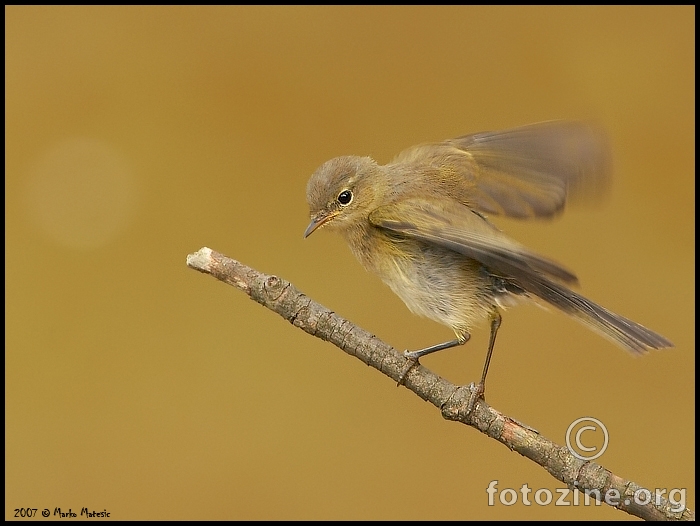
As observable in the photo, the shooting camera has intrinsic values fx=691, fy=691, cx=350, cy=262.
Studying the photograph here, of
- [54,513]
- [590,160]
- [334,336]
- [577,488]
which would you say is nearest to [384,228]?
[334,336]

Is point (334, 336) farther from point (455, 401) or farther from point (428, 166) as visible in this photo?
point (428, 166)

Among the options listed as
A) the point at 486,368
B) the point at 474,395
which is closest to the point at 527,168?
the point at 486,368

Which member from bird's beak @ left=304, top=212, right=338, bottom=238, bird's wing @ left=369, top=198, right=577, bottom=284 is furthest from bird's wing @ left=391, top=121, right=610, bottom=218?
bird's beak @ left=304, top=212, right=338, bottom=238

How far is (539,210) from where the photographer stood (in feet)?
5.74

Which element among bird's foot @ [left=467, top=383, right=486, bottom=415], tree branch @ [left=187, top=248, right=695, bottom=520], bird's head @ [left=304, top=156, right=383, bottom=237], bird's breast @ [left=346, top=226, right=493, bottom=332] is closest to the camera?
tree branch @ [left=187, top=248, right=695, bottom=520]

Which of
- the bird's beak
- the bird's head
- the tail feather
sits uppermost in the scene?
the bird's head

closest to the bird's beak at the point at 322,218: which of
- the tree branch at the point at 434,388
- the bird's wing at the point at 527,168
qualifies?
the bird's wing at the point at 527,168

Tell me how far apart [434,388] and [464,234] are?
1.02 feet

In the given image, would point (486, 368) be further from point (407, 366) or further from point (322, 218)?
point (322, 218)

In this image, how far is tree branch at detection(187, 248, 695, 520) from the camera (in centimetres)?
120

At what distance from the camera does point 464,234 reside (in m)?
1.38

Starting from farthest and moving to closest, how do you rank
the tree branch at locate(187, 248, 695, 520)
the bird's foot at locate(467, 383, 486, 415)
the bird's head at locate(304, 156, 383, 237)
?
the bird's head at locate(304, 156, 383, 237) → the bird's foot at locate(467, 383, 486, 415) → the tree branch at locate(187, 248, 695, 520)

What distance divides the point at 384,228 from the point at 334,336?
372 mm

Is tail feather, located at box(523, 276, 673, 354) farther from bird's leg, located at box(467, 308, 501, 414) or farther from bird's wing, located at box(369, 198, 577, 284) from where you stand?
bird's leg, located at box(467, 308, 501, 414)
